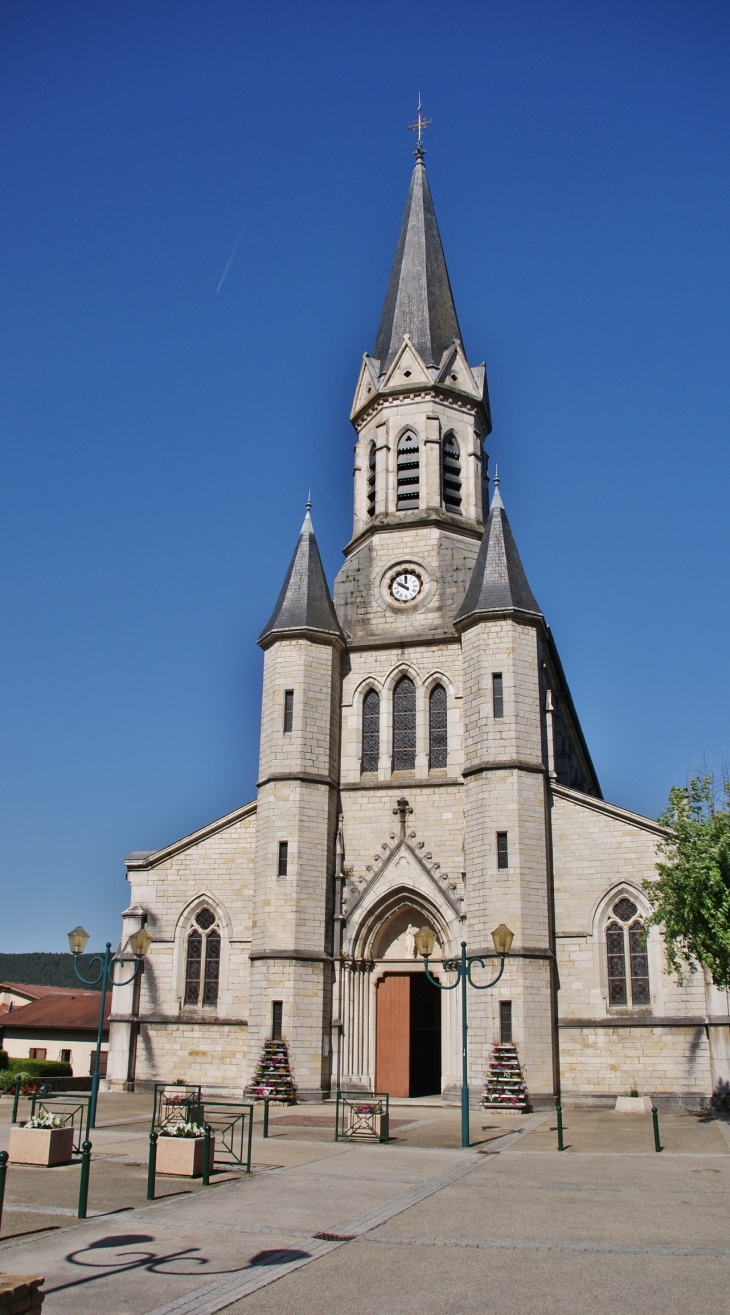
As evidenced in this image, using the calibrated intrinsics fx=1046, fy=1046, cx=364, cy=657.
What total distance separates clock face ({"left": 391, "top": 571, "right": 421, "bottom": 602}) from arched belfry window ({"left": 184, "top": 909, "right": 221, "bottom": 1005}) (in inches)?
375

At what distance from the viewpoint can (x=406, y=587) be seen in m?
28.2

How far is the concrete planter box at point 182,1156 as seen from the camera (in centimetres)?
1223

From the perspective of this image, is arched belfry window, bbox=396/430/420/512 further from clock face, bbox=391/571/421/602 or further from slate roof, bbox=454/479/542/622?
slate roof, bbox=454/479/542/622

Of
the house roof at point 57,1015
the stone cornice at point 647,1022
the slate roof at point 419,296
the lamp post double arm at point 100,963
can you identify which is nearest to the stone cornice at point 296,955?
the lamp post double arm at point 100,963

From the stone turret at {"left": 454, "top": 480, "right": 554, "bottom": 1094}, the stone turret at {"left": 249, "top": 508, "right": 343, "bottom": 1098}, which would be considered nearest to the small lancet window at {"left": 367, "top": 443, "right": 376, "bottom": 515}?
the stone turret at {"left": 249, "top": 508, "right": 343, "bottom": 1098}

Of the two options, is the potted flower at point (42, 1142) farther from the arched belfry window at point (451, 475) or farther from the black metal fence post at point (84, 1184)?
the arched belfry window at point (451, 475)

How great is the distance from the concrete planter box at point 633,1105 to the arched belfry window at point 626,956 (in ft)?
6.78

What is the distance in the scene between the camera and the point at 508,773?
23.5 m

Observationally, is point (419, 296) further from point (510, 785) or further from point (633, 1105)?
point (633, 1105)

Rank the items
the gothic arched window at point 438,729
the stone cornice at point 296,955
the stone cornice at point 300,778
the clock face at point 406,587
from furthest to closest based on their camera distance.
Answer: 1. the clock face at point 406,587
2. the gothic arched window at point 438,729
3. the stone cornice at point 300,778
4. the stone cornice at point 296,955

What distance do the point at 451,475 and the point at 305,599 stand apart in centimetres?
674

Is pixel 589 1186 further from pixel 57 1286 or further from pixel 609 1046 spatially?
pixel 609 1046

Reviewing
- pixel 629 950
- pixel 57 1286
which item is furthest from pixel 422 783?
pixel 57 1286

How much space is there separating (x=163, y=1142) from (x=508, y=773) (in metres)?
12.8
